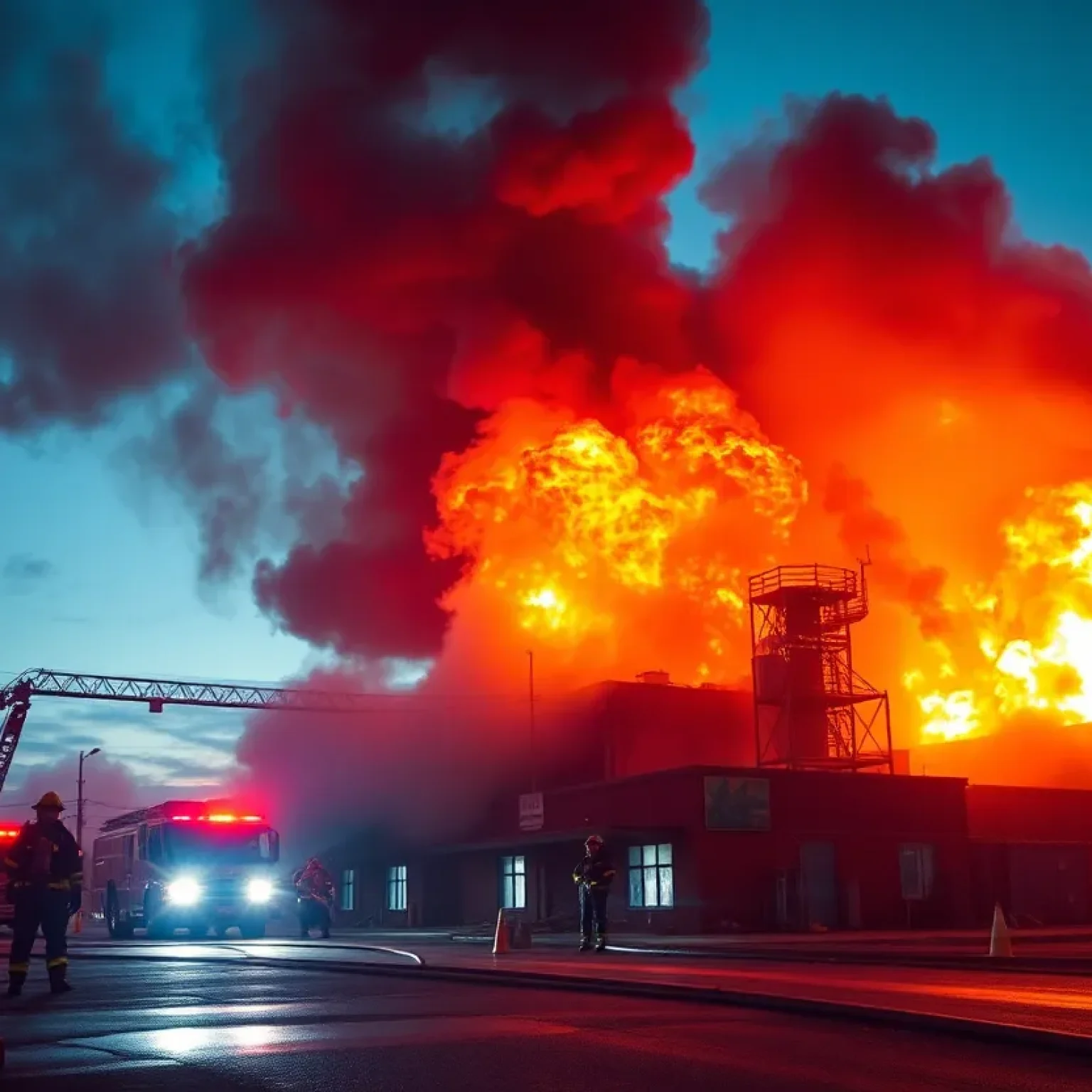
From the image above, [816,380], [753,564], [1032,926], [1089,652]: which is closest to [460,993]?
[1032,926]

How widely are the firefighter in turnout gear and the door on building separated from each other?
26215mm

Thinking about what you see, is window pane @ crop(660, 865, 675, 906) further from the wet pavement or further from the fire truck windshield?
the wet pavement

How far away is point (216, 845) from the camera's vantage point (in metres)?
33.8

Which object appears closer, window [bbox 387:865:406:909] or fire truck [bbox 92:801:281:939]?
fire truck [bbox 92:801:281:939]

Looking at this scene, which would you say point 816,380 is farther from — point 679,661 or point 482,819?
point 482,819

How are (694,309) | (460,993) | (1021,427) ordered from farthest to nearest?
(1021,427) < (694,309) < (460,993)

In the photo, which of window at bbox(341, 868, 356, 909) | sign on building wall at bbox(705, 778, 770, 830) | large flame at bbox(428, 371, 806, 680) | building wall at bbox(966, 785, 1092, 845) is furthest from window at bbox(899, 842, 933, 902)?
window at bbox(341, 868, 356, 909)

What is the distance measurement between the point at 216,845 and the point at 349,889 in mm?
20335

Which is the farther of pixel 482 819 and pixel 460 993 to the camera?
pixel 482 819

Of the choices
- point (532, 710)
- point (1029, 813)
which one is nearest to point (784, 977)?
point (532, 710)

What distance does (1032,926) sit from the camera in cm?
4022

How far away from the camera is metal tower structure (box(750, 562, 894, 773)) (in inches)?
1944

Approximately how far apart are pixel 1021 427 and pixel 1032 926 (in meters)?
31.5

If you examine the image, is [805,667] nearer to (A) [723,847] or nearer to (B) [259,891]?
(A) [723,847]
